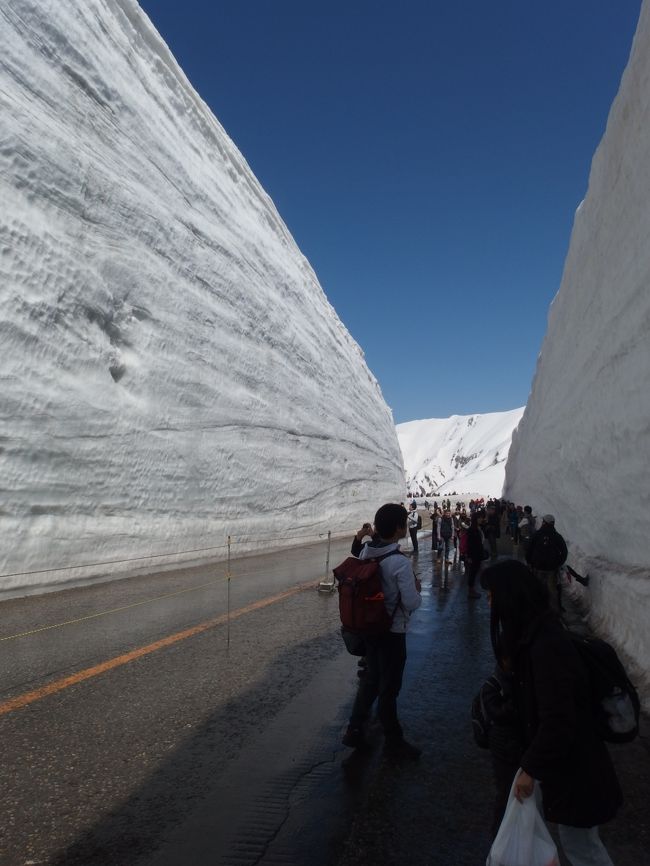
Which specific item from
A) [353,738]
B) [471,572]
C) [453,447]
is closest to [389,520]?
[353,738]

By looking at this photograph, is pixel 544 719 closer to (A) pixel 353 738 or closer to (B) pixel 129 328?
(A) pixel 353 738

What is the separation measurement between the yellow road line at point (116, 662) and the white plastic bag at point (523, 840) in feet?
11.0

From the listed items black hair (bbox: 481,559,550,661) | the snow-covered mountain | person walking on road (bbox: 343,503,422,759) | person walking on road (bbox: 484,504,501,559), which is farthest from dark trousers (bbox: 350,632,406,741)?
the snow-covered mountain

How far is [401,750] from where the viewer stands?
3531 mm

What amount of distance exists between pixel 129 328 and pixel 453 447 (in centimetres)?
13241

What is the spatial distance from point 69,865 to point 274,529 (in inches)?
508

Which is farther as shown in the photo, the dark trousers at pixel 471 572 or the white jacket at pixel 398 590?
the dark trousers at pixel 471 572

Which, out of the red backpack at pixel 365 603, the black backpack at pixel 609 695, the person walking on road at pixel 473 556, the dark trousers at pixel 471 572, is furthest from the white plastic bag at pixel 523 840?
the dark trousers at pixel 471 572

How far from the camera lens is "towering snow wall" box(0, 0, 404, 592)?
8.99 metres

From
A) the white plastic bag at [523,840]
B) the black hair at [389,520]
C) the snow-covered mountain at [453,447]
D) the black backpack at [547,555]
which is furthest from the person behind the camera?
the snow-covered mountain at [453,447]

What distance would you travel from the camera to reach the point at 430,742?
3.70 m

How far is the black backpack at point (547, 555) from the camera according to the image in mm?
7445

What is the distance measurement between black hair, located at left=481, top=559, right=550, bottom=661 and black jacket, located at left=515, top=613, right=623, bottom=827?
80 millimetres

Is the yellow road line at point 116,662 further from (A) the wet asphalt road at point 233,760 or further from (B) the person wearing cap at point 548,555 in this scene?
(B) the person wearing cap at point 548,555
